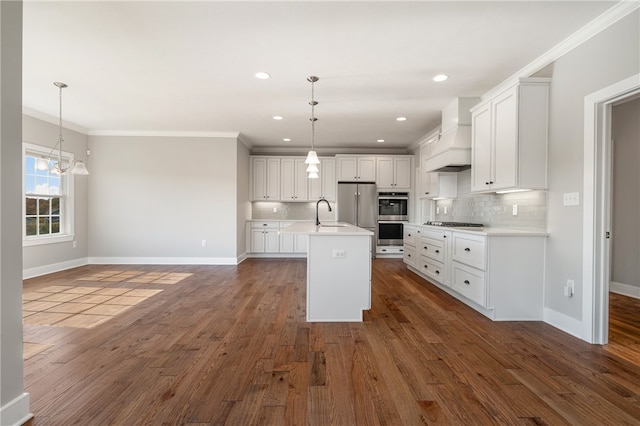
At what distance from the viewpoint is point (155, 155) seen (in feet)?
20.0

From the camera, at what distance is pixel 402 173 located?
7160mm

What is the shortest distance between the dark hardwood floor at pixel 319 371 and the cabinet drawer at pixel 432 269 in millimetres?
810

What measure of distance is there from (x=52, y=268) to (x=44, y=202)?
1.09 meters

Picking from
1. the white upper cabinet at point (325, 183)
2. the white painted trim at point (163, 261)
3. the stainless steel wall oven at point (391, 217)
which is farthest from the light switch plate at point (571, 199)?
the white painted trim at point (163, 261)

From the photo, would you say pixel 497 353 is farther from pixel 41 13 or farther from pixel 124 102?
pixel 124 102

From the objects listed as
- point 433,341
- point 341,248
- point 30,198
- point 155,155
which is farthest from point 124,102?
point 433,341

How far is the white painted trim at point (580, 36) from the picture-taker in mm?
2291

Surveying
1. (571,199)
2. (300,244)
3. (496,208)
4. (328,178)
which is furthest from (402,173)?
(571,199)

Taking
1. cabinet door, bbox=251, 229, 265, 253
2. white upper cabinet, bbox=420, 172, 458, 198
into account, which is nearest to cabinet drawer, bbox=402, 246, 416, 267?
white upper cabinet, bbox=420, 172, 458, 198

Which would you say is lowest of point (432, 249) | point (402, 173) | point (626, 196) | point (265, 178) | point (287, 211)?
point (432, 249)

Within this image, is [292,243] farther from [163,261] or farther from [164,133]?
[164,133]

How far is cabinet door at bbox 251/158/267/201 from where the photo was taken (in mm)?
7274

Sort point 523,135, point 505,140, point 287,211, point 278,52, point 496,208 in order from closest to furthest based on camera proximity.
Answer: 1. point 278,52
2. point 523,135
3. point 505,140
4. point 496,208
5. point 287,211

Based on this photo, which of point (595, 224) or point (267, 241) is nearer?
point (595, 224)
